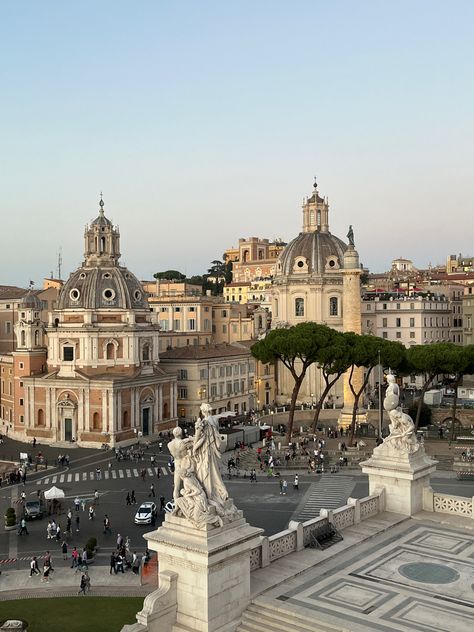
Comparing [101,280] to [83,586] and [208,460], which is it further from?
[208,460]

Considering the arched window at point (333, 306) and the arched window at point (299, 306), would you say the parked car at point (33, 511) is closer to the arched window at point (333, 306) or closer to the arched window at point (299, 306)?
the arched window at point (299, 306)

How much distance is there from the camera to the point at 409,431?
2089 cm

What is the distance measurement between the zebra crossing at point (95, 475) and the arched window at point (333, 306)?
128 ft

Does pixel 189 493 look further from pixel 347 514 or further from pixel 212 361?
pixel 212 361

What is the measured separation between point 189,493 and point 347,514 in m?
7.21

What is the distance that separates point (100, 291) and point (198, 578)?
54.5 meters

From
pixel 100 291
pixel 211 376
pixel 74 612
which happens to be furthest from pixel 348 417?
pixel 74 612

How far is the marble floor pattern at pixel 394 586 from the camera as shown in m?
14.4

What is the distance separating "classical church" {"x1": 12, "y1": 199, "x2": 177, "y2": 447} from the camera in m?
61.5

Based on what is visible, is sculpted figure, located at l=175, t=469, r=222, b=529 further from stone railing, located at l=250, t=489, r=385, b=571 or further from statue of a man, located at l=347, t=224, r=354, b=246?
statue of a man, located at l=347, t=224, r=354, b=246

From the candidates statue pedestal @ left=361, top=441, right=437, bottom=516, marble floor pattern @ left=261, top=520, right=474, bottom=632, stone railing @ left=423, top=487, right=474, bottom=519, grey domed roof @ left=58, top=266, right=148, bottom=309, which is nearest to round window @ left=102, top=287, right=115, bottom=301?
grey domed roof @ left=58, top=266, right=148, bottom=309

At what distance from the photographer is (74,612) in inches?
936

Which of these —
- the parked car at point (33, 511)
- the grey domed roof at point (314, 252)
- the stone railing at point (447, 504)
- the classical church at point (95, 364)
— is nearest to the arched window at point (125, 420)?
the classical church at point (95, 364)

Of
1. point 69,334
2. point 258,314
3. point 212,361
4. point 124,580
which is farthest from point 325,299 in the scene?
point 124,580
